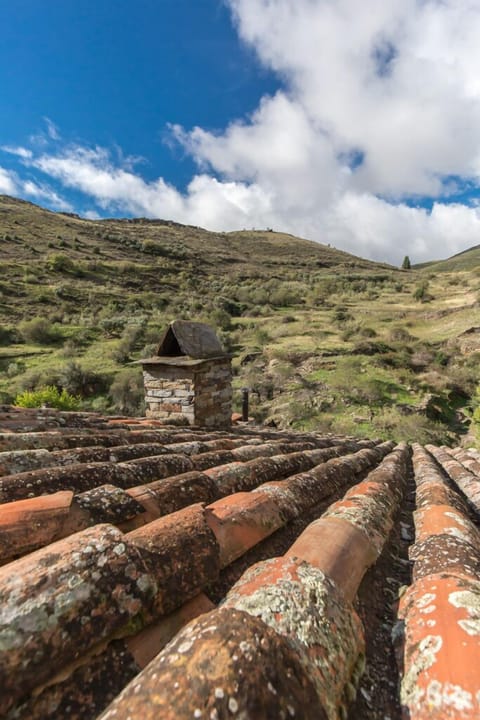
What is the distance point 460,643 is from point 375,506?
127cm

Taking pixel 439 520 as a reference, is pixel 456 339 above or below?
above

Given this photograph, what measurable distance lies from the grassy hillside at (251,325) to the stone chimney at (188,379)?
31.1 ft

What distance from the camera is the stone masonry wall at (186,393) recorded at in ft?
20.1

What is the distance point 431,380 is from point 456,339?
8.86m

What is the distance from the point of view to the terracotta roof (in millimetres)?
809

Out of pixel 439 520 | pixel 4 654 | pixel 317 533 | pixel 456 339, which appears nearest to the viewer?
pixel 4 654

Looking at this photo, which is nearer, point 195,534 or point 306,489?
point 195,534

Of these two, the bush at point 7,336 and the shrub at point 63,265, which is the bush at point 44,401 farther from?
the shrub at point 63,265

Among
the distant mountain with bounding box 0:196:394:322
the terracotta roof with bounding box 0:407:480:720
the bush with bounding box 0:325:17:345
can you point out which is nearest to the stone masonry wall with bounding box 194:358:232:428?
the terracotta roof with bounding box 0:407:480:720

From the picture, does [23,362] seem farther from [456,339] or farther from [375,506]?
[456,339]

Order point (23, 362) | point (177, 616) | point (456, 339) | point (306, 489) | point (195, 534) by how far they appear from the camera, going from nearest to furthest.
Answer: point (177, 616), point (195, 534), point (306, 489), point (23, 362), point (456, 339)

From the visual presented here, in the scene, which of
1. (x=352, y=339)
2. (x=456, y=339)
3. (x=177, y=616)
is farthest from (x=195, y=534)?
(x=456, y=339)

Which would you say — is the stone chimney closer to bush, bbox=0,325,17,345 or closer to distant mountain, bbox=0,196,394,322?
bush, bbox=0,325,17,345

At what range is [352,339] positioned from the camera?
2636cm
